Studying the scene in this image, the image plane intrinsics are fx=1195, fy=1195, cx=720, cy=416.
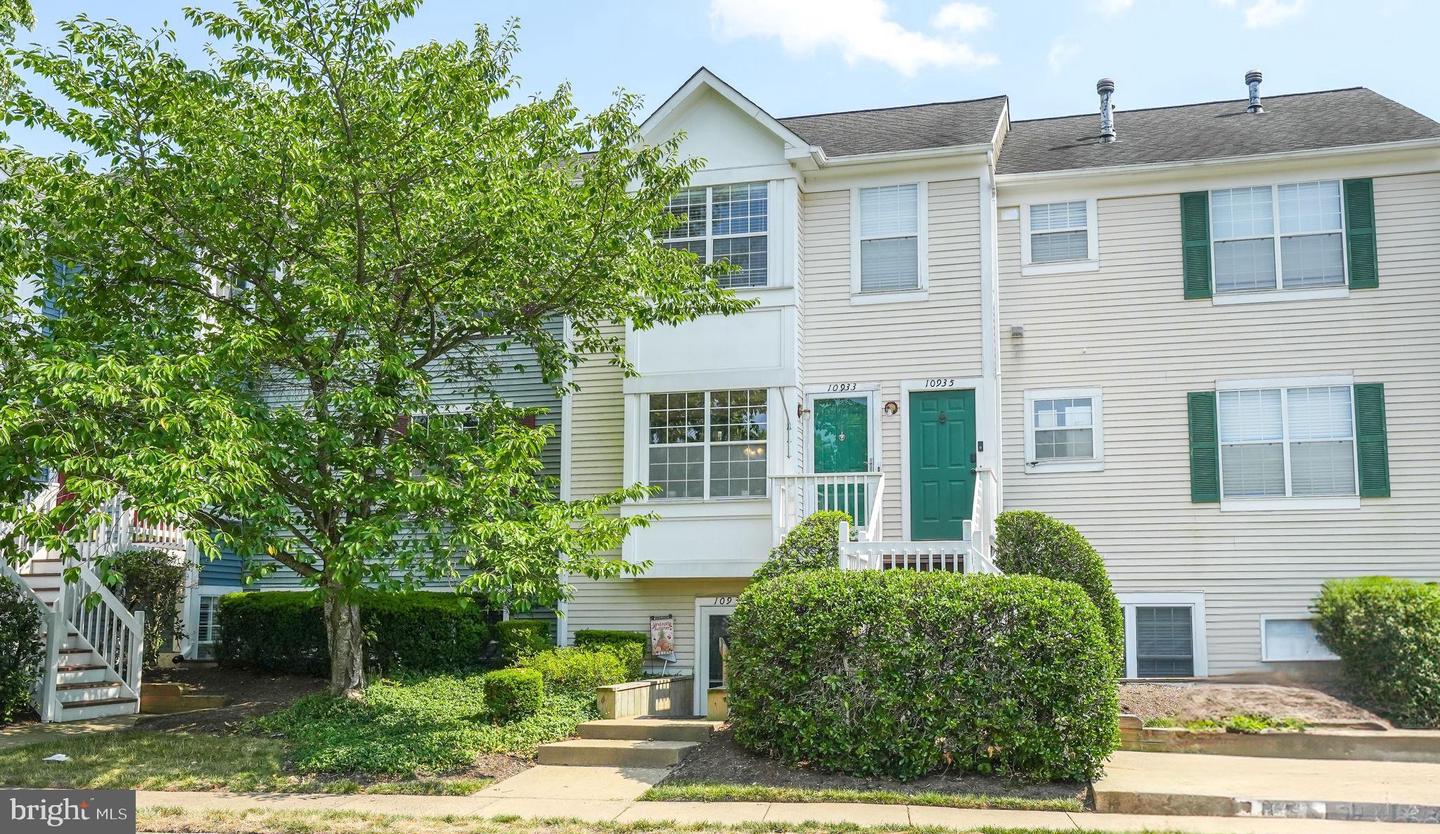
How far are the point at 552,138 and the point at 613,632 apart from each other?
5.99 metres

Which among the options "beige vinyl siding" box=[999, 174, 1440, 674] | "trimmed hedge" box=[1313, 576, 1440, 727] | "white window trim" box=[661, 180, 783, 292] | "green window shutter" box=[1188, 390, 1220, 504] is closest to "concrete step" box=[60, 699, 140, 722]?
"white window trim" box=[661, 180, 783, 292]

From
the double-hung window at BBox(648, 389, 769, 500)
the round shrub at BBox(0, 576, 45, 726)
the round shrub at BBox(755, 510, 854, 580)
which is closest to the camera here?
the round shrub at BBox(755, 510, 854, 580)

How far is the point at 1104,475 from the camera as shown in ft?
48.0

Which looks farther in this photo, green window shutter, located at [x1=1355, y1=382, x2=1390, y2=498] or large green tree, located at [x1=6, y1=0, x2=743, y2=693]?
green window shutter, located at [x1=1355, y1=382, x2=1390, y2=498]

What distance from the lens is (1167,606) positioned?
46.7 ft

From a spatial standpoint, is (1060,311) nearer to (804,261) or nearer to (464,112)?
(804,261)

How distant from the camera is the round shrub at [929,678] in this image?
9227mm

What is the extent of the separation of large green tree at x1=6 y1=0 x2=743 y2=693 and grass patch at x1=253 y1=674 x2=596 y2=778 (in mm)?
544

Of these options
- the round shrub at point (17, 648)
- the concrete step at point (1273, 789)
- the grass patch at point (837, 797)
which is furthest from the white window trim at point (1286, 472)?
the round shrub at point (17, 648)

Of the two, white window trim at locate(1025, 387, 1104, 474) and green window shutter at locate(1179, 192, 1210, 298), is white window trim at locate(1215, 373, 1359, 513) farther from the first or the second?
white window trim at locate(1025, 387, 1104, 474)

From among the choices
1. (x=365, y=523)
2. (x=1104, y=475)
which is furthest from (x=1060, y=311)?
(x=365, y=523)

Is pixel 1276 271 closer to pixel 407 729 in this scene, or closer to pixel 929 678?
pixel 929 678

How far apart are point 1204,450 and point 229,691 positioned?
12325 mm

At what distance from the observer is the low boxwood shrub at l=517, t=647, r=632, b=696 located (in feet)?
41.2
